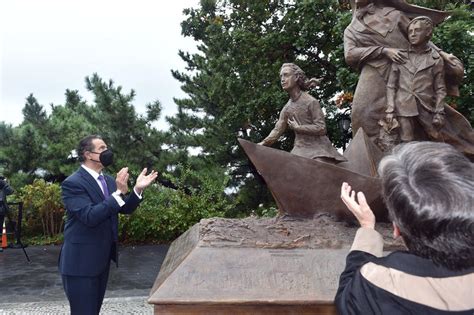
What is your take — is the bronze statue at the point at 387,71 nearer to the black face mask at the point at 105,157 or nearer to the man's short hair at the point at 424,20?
the man's short hair at the point at 424,20

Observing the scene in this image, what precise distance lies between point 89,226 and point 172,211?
7049mm

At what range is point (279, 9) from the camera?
11.9 metres

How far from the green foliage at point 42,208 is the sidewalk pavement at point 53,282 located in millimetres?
1559

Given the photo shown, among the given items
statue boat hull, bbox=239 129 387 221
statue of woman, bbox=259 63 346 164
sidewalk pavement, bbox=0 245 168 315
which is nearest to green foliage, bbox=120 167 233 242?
sidewalk pavement, bbox=0 245 168 315

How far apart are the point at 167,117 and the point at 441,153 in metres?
13.2

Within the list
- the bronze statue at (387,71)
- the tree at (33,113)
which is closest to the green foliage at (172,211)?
the tree at (33,113)

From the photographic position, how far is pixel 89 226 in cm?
316

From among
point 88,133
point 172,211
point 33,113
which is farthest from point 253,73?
point 33,113

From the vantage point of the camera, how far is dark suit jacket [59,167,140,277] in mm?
3072

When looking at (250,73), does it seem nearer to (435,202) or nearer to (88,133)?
(88,133)

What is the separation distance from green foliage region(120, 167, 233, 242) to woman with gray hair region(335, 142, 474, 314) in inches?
335

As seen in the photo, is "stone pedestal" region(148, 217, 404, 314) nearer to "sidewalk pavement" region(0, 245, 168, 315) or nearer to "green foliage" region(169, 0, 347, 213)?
"sidewalk pavement" region(0, 245, 168, 315)

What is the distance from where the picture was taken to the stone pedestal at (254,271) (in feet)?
8.82

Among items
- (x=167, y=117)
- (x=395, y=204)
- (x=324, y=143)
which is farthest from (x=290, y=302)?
(x=167, y=117)
